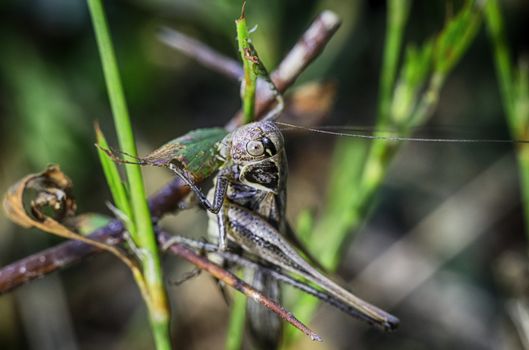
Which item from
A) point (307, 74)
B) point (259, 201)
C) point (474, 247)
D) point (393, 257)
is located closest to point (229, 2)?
point (307, 74)

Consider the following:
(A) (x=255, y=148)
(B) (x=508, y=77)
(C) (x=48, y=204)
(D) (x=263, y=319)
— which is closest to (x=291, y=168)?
(B) (x=508, y=77)

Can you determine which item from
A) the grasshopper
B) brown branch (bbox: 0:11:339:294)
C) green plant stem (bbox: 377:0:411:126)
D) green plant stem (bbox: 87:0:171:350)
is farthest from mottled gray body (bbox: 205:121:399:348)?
green plant stem (bbox: 377:0:411:126)

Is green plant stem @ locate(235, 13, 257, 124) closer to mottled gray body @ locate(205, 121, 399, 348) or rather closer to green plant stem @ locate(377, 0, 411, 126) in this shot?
mottled gray body @ locate(205, 121, 399, 348)

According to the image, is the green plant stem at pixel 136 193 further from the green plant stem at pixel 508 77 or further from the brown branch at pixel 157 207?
the green plant stem at pixel 508 77

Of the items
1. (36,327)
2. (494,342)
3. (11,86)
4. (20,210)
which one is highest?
(11,86)

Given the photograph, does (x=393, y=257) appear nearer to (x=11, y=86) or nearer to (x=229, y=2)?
(x=229, y=2)
